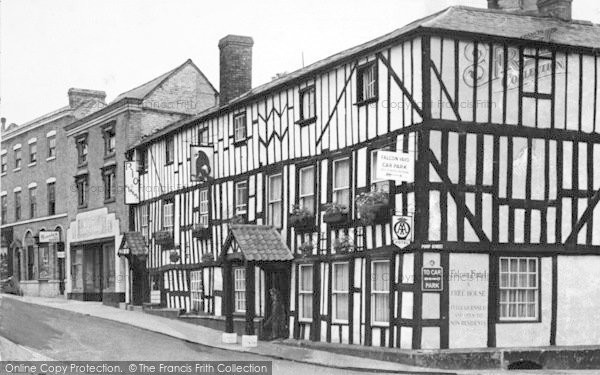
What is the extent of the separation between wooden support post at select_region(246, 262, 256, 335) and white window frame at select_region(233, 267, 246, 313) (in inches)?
90.7

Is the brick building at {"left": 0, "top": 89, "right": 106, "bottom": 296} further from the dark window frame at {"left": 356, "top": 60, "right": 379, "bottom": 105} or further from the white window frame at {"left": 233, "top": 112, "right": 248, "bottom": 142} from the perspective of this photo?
the dark window frame at {"left": 356, "top": 60, "right": 379, "bottom": 105}

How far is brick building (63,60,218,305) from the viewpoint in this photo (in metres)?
33.9

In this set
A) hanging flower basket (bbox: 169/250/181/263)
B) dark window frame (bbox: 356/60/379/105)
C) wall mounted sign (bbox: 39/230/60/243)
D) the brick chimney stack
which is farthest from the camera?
the brick chimney stack

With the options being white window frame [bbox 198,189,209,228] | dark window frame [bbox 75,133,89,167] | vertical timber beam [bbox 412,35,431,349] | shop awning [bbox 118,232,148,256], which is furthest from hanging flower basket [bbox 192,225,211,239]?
dark window frame [bbox 75,133,89,167]

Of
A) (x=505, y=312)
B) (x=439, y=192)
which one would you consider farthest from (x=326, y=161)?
(x=505, y=312)

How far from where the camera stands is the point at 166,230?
30.1 m

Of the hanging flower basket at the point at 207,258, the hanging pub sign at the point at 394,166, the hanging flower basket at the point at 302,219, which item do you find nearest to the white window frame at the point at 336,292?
the hanging flower basket at the point at 302,219

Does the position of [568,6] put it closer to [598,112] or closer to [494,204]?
[598,112]

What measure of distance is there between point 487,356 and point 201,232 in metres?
12.4

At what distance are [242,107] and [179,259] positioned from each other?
6871mm

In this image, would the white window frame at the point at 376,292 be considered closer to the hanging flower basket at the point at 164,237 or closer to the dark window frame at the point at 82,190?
the hanging flower basket at the point at 164,237

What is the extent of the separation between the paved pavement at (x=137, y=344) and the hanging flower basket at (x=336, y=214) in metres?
3.11

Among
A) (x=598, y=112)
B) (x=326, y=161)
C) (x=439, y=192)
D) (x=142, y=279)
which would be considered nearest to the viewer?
(x=439, y=192)

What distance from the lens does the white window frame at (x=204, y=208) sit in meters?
27.4
